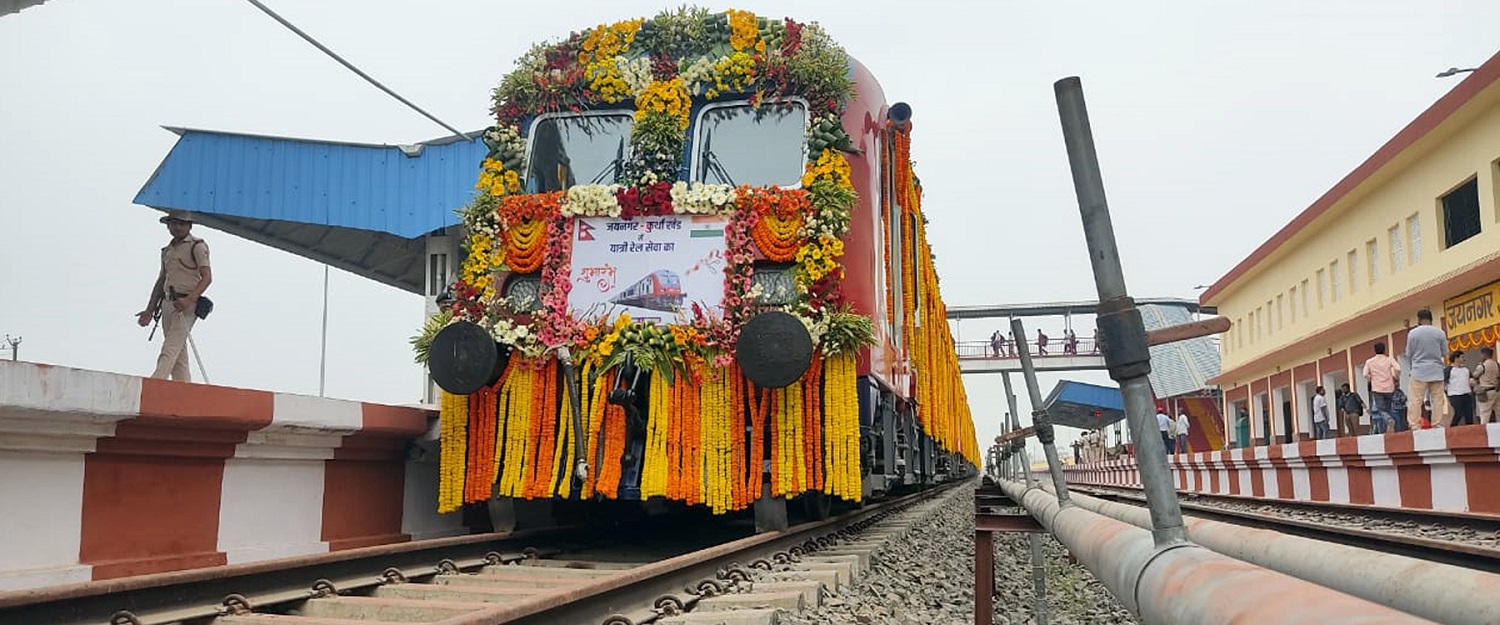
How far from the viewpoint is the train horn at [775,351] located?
17.5 ft

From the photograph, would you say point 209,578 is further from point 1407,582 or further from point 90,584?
point 1407,582

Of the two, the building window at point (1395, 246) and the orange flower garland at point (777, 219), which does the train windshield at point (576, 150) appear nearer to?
the orange flower garland at point (777, 219)

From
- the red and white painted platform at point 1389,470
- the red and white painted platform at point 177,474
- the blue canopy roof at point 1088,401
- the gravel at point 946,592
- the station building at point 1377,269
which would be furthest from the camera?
the blue canopy roof at point 1088,401

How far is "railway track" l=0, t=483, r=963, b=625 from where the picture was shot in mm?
3201

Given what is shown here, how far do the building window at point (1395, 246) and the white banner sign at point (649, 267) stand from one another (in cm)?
1943

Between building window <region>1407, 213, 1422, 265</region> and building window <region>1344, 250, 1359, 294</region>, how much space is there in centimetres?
315

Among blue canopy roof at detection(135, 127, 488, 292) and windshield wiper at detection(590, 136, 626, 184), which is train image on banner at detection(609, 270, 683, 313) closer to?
windshield wiper at detection(590, 136, 626, 184)

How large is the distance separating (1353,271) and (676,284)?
74.1ft

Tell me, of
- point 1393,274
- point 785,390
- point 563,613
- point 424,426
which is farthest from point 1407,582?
point 1393,274

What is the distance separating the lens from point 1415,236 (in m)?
20.6

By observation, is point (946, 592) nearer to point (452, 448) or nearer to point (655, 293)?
point (655, 293)

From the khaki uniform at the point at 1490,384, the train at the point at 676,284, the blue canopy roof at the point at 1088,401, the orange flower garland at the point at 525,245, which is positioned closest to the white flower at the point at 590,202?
the train at the point at 676,284

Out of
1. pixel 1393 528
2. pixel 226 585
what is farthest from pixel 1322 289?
pixel 226 585

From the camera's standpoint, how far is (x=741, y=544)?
5160 mm
